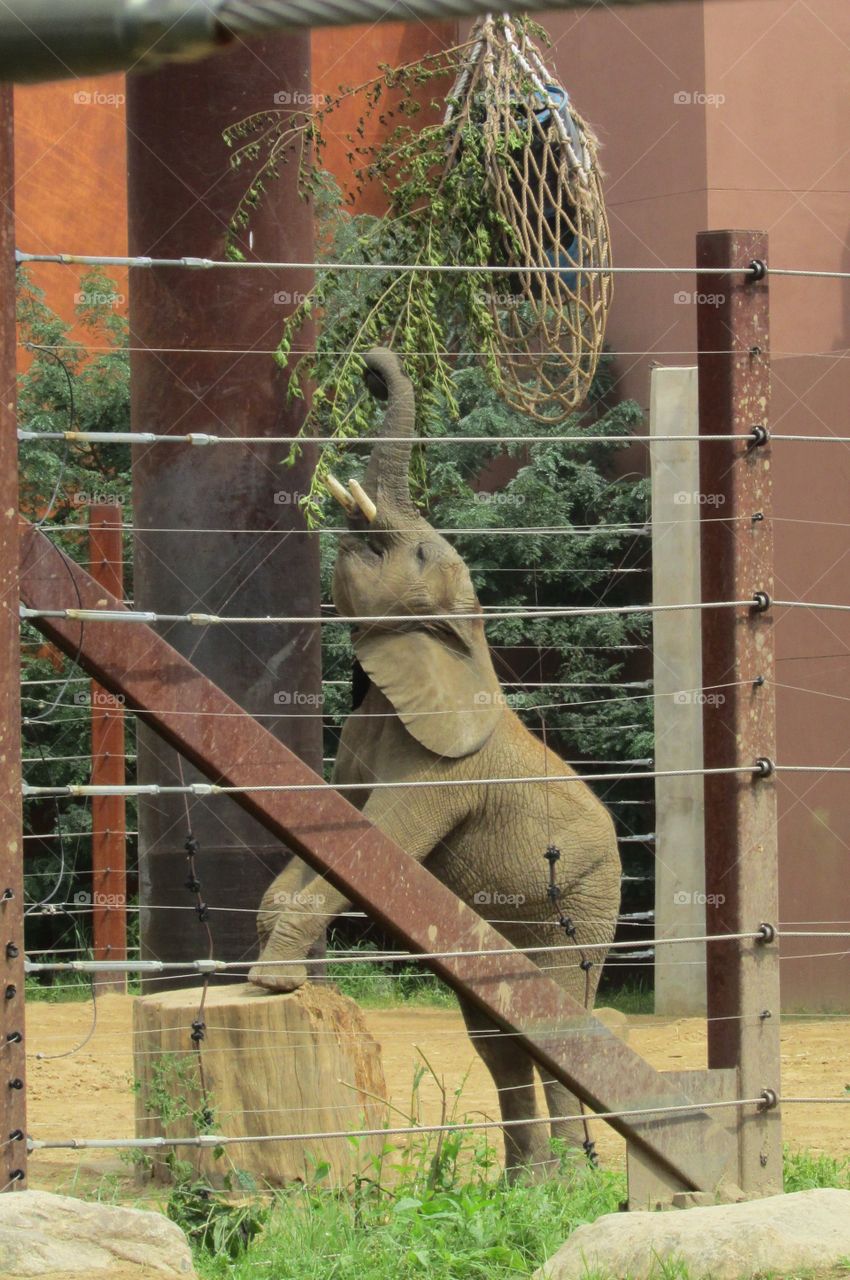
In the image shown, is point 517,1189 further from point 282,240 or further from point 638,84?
point 638,84

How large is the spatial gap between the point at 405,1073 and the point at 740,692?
135 inches

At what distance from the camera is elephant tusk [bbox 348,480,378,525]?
4934mm

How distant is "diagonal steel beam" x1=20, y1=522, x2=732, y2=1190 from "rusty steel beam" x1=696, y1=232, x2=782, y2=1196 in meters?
0.19

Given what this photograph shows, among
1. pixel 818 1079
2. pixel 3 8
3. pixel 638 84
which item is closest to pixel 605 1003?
pixel 818 1079

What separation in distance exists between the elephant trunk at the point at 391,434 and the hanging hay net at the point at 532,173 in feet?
1.33

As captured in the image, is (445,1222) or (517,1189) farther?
(517,1189)

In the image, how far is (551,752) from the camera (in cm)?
537

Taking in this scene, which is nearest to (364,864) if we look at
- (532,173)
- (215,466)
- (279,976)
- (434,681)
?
(279,976)

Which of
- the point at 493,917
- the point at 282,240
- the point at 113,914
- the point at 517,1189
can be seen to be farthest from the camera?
the point at 113,914

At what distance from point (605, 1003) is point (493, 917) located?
243 cm

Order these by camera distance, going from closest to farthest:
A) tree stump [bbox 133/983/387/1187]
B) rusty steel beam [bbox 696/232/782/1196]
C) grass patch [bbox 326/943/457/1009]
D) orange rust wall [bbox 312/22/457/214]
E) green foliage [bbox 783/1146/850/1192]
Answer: rusty steel beam [bbox 696/232/782/1196]
green foliage [bbox 783/1146/850/1192]
tree stump [bbox 133/983/387/1187]
grass patch [bbox 326/943/457/1009]
orange rust wall [bbox 312/22/457/214]

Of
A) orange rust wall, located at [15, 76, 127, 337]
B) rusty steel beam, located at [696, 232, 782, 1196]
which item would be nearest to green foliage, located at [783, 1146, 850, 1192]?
rusty steel beam, located at [696, 232, 782, 1196]

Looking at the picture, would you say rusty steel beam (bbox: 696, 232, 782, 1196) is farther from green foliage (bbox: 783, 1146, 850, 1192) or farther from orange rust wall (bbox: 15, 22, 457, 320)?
orange rust wall (bbox: 15, 22, 457, 320)

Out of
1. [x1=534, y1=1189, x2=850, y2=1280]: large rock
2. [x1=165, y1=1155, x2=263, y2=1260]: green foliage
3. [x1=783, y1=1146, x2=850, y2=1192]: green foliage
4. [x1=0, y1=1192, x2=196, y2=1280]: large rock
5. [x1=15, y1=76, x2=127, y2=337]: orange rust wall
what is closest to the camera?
[x1=0, y1=1192, x2=196, y2=1280]: large rock
